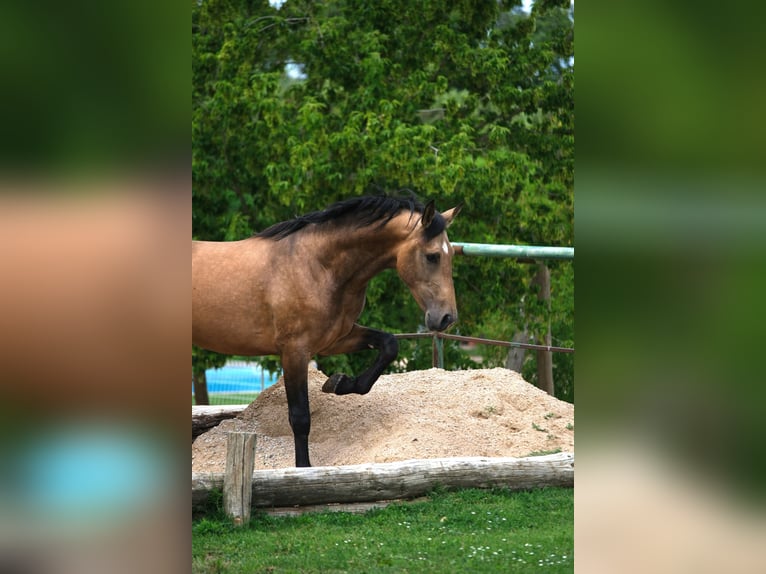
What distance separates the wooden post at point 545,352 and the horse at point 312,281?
6230 mm

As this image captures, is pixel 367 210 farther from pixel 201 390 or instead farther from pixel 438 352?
pixel 201 390

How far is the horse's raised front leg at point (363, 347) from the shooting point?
7.28 metres

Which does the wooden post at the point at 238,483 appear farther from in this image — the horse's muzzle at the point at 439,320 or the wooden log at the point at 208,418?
the wooden log at the point at 208,418

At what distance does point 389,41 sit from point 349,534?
9035 millimetres

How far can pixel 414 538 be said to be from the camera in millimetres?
4910

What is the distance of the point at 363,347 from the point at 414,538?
285 cm

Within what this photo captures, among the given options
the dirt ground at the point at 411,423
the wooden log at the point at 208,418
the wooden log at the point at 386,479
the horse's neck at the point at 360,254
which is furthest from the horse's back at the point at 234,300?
the wooden log at the point at 386,479

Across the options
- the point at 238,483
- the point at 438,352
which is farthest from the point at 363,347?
the point at 438,352

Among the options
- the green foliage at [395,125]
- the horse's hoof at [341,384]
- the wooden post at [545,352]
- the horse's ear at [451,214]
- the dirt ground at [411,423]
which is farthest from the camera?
the wooden post at [545,352]
